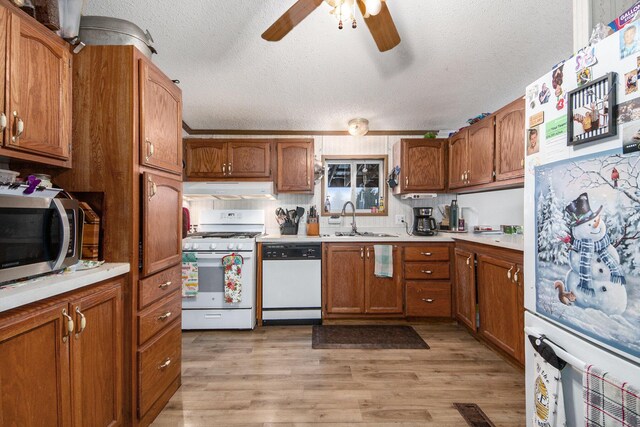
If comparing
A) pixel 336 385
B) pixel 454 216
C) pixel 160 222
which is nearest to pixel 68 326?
pixel 160 222

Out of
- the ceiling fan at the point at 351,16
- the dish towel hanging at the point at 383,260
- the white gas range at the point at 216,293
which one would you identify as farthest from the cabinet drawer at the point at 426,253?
the ceiling fan at the point at 351,16

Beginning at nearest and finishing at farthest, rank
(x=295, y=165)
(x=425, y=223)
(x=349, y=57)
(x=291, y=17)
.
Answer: (x=291, y=17), (x=349, y=57), (x=425, y=223), (x=295, y=165)

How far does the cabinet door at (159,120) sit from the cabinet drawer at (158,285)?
2.04 ft

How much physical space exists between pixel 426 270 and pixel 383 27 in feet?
7.68

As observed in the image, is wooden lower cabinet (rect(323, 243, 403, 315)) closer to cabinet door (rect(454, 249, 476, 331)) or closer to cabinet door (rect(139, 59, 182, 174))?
cabinet door (rect(454, 249, 476, 331))

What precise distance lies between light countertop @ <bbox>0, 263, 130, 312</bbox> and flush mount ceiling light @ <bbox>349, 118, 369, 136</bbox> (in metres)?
2.76

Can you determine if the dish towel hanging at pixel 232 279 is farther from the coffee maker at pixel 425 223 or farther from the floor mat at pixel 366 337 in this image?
the coffee maker at pixel 425 223

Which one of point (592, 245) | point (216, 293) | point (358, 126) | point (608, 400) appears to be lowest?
point (216, 293)

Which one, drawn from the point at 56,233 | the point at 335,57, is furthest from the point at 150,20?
the point at 56,233

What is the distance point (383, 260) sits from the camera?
2980mm

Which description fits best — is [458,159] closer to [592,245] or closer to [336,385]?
[592,245]

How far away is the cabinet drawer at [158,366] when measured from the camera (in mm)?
1453

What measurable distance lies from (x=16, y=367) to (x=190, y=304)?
2.01 meters

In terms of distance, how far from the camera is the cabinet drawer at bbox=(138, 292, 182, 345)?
4.80ft
